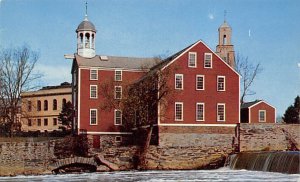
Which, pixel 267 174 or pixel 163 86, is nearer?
pixel 267 174

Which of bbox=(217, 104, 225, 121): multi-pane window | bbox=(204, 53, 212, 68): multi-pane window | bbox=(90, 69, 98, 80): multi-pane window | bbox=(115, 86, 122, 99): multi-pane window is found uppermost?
bbox=(204, 53, 212, 68): multi-pane window

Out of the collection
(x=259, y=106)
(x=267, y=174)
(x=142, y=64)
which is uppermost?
(x=142, y=64)

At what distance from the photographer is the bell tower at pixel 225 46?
69500mm

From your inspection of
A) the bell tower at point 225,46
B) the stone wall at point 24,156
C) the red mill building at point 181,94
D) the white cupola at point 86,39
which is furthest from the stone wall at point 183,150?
the bell tower at point 225,46

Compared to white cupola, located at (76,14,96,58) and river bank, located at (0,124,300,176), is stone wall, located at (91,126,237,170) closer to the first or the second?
river bank, located at (0,124,300,176)

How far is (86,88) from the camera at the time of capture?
54.1m

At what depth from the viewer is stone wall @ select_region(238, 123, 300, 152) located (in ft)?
159

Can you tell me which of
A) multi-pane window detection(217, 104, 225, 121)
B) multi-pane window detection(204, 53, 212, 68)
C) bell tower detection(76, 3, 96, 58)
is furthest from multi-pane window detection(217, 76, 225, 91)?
bell tower detection(76, 3, 96, 58)

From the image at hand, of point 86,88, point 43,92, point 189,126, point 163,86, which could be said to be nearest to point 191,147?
point 189,126

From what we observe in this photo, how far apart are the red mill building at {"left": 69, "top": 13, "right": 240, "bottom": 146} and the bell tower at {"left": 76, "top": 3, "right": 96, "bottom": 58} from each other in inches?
74.7

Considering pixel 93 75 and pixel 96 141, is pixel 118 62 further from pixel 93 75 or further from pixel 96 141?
pixel 96 141

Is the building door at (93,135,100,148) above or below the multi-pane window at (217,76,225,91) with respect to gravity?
below

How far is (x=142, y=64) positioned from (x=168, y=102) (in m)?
10.9

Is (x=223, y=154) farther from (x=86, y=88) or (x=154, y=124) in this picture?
(x=86, y=88)
